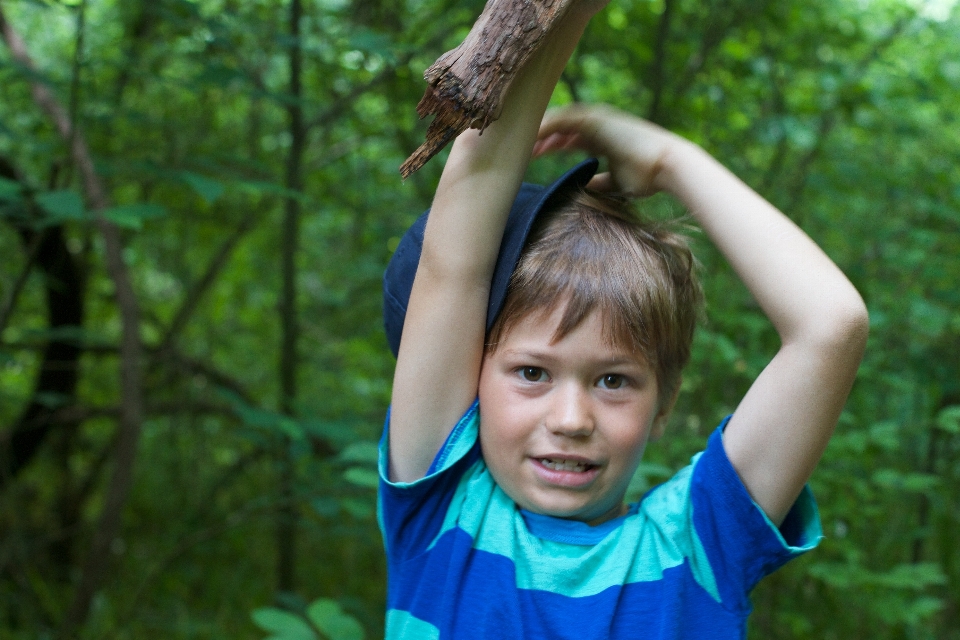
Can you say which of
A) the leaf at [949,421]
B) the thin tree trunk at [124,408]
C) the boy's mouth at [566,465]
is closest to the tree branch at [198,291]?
the thin tree trunk at [124,408]

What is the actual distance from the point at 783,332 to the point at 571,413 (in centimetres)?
29

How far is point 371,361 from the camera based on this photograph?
4379mm

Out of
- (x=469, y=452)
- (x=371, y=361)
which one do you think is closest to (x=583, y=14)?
(x=469, y=452)

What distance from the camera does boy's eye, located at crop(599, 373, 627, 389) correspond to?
1.10 metres

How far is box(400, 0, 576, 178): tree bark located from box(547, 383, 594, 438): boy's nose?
36 centimetres

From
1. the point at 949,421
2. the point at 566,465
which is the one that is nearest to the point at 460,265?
the point at 566,465

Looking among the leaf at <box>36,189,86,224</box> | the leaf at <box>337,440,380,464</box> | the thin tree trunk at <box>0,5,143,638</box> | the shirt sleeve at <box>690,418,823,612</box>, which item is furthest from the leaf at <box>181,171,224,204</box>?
the shirt sleeve at <box>690,418,823,612</box>

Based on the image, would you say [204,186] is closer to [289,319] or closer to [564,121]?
[564,121]

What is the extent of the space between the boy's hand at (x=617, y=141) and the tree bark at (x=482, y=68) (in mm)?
289

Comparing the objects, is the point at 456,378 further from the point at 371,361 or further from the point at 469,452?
the point at 371,361

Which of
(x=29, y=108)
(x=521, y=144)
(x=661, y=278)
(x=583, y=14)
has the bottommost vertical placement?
(x=661, y=278)

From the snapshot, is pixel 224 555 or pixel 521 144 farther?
pixel 224 555

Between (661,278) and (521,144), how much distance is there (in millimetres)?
287

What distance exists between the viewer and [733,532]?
3.46ft
